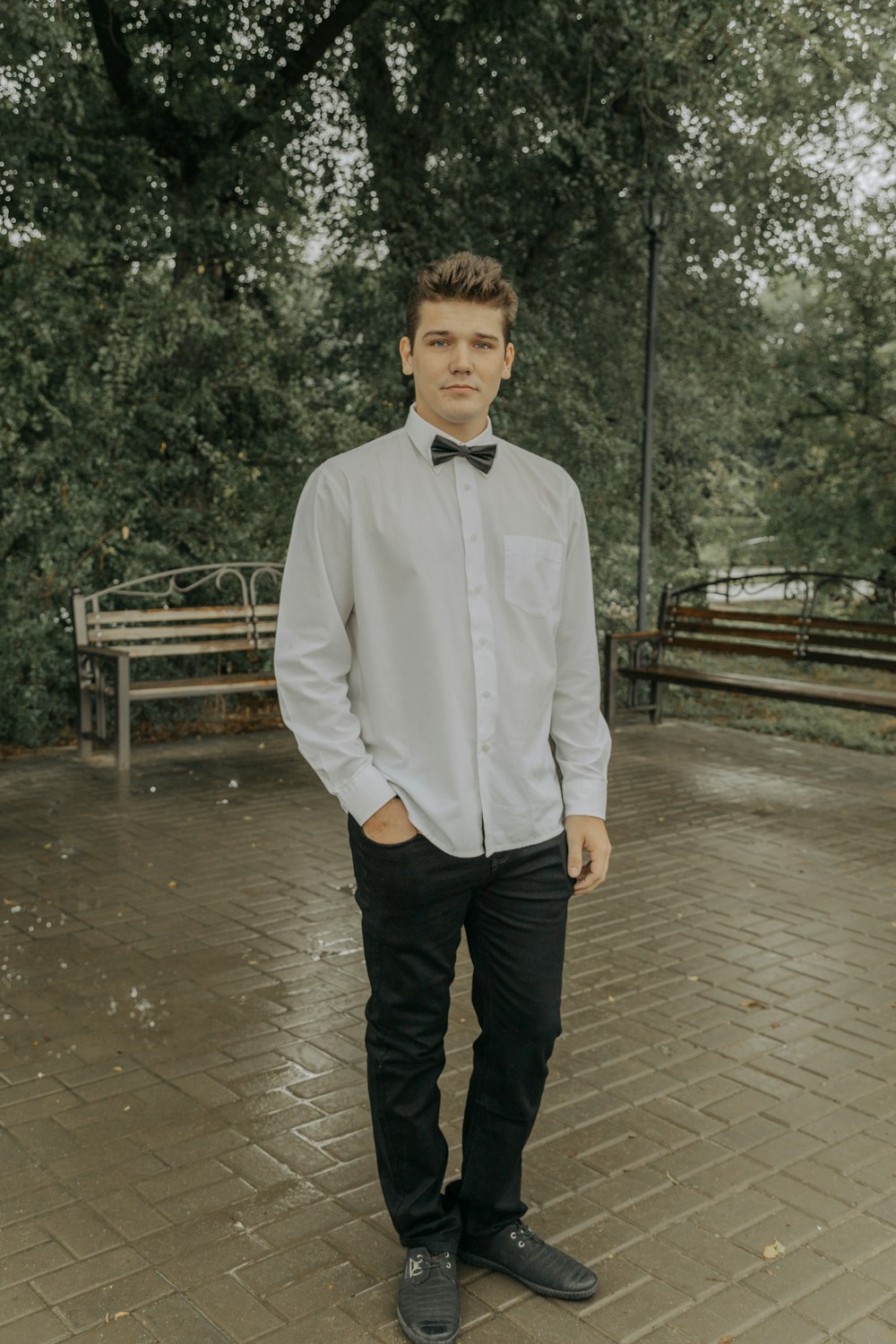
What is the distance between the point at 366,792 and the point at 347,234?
8.85 meters

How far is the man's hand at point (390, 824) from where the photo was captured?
8.50 feet

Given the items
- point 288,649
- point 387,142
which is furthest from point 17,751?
point 288,649

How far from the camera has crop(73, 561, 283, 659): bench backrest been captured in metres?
8.91

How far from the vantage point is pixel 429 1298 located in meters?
2.75

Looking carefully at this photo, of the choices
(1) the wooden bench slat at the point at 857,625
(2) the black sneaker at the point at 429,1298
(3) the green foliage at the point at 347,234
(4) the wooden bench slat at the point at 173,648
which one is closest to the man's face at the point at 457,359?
(2) the black sneaker at the point at 429,1298

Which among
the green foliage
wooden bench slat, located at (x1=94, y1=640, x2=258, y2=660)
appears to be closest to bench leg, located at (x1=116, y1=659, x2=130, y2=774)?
wooden bench slat, located at (x1=94, y1=640, x2=258, y2=660)

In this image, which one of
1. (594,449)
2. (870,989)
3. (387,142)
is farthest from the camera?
(594,449)

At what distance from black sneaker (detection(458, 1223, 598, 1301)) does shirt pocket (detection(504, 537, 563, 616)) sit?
1437 millimetres

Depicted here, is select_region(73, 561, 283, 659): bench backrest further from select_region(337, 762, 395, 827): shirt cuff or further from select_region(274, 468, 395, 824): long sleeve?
select_region(337, 762, 395, 827): shirt cuff

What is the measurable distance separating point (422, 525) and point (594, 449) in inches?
340

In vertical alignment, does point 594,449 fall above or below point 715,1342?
above

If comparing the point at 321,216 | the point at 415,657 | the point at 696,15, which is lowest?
the point at 415,657

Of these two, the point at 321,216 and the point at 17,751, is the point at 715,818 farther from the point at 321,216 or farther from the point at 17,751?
the point at 321,216

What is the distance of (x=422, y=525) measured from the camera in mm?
2652
